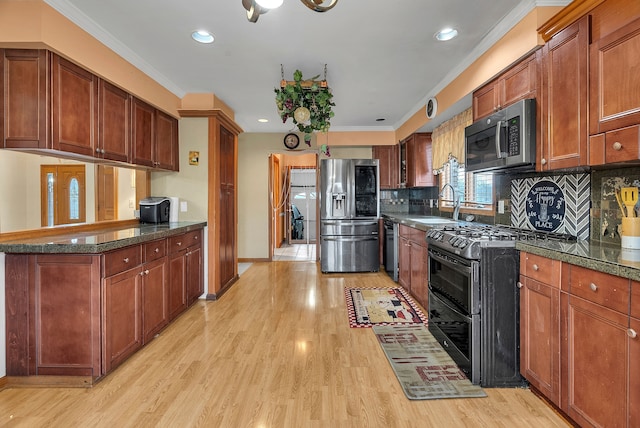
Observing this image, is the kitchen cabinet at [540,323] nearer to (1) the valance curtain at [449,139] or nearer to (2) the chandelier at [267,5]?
(2) the chandelier at [267,5]

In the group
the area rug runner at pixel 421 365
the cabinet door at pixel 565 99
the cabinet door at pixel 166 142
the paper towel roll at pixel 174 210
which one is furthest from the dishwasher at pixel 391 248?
the cabinet door at pixel 166 142

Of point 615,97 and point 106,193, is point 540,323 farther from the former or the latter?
point 106,193

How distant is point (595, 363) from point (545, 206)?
1341 millimetres

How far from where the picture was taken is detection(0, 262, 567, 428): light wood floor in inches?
71.8

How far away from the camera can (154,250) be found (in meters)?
2.82

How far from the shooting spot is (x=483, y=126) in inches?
105

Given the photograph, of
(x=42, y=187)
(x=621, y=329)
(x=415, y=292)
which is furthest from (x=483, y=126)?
(x=42, y=187)

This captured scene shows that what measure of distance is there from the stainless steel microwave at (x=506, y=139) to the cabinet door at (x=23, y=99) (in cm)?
305

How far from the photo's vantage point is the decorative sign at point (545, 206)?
7.97 ft

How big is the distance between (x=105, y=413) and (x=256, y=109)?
3.91 meters

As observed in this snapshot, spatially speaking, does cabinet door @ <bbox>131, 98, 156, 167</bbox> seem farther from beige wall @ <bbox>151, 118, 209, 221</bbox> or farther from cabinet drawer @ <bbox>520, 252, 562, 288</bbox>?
cabinet drawer @ <bbox>520, 252, 562, 288</bbox>

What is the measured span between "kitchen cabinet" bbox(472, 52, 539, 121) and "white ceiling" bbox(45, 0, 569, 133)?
0.32 metres

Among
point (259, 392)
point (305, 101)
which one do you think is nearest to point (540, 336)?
point (259, 392)

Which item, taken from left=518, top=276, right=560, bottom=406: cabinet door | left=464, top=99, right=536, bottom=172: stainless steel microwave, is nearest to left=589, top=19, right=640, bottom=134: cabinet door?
left=464, top=99, right=536, bottom=172: stainless steel microwave
